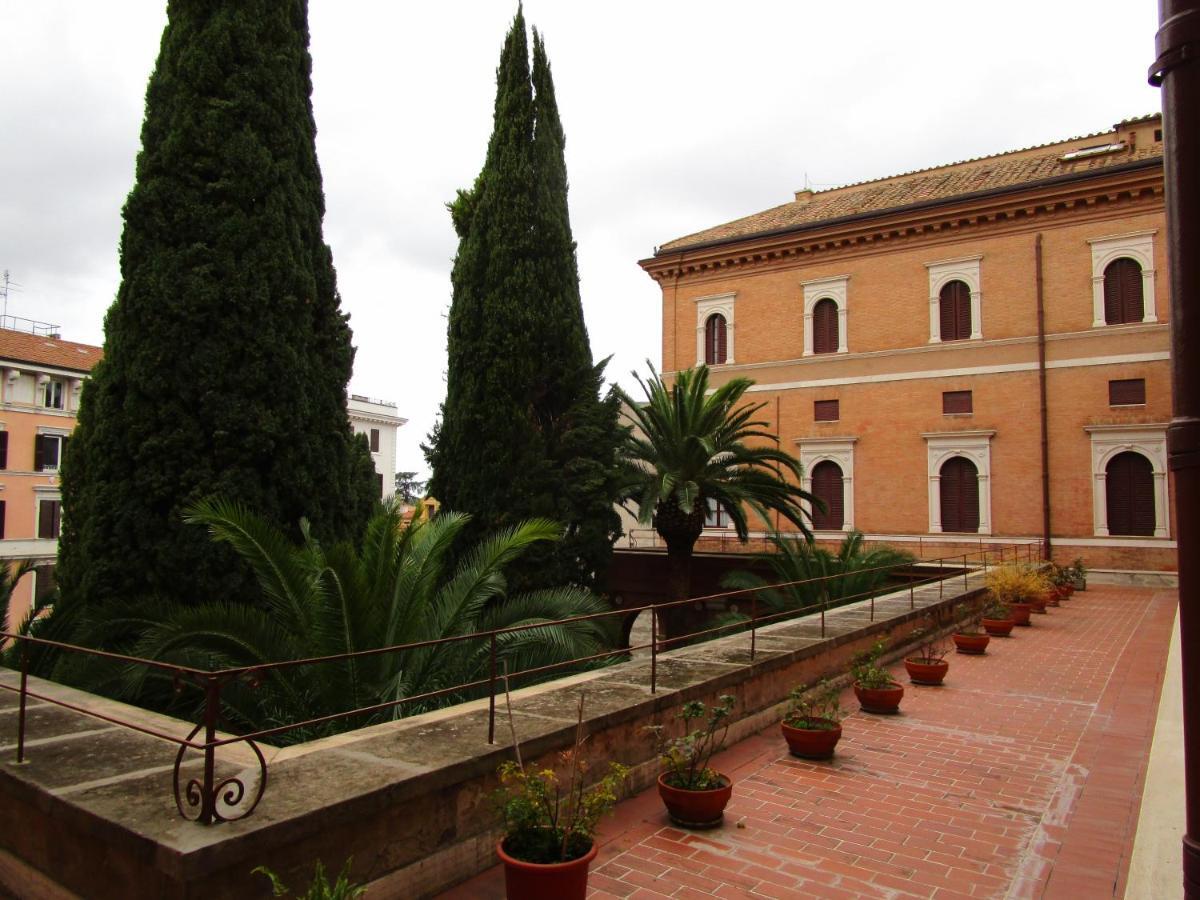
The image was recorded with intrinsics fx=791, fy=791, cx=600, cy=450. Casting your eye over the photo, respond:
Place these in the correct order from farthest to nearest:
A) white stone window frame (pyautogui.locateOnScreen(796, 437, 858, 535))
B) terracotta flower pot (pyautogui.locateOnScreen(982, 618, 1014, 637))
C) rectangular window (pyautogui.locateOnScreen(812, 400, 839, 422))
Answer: rectangular window (pyautogui.locateOnScreen(812, 400, 839, 422))
white stone window frame (pyautogui.locateOnScreen(796, 437, 858, 535))
terracotta flower pot (pyautogui.locateOnScreen(982, 618, 1014, 637))

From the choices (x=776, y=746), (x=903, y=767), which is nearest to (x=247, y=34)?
(x=776, y=746)

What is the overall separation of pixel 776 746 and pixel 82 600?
6.30m

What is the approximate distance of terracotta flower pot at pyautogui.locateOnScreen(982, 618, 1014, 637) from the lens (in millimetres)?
12047

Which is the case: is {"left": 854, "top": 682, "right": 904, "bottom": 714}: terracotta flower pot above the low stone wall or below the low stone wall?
below

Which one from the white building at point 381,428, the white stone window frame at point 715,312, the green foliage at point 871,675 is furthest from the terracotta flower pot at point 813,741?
the white building at point 381,428

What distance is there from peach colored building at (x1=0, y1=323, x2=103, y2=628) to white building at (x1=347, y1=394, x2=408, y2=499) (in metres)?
15.0

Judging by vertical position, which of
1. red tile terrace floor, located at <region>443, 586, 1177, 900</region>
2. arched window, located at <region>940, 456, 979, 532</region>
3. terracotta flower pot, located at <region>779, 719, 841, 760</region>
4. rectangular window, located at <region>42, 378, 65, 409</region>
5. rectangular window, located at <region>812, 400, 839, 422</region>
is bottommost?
red tile terrace floor, located at <region>443, 586, 1177, 900</region>

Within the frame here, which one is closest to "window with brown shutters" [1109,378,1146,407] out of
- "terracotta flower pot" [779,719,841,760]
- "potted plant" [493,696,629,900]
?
"terracotta flower pot" [779,719,841,760]

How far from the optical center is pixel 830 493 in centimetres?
2505

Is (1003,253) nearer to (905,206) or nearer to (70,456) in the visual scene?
(905,206)

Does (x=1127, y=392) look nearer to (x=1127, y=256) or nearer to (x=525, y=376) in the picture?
(x=1127, y=256)

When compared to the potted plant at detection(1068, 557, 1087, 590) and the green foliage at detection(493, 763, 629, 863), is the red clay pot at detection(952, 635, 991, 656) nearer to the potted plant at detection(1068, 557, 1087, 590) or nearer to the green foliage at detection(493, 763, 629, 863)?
the green foliage at detection(493, 763, 629, 863)

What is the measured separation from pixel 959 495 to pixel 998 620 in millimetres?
11706

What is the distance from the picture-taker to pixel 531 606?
28.2 ft
